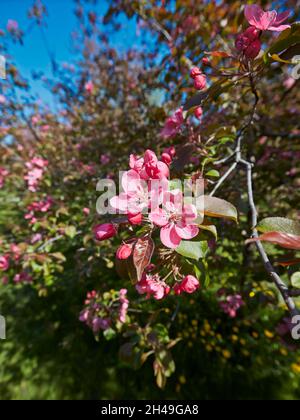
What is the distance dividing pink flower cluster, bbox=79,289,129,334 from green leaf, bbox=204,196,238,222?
139 centimetres

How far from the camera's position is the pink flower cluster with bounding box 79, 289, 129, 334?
1916mm

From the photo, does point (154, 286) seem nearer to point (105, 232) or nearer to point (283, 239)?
point (105, 232)

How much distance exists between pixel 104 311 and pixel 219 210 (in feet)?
5.26

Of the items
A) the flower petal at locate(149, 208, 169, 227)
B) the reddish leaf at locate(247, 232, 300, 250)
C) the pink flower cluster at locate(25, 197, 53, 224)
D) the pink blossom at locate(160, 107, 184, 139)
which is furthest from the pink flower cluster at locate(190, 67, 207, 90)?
the pink flower cluster at locate(25, 197, 53, 224)

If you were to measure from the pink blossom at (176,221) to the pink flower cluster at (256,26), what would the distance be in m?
0.57

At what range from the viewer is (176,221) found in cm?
77

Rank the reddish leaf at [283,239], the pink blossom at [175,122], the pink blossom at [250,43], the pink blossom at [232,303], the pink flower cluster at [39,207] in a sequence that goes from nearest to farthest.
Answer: the reddish leaf at [283,239] < the pink blossom at [250,43] < the pink blossom at [175,122] < the pink blossom at [232,303] < the pink flower cluster at [39,207]

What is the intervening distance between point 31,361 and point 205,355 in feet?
6.11

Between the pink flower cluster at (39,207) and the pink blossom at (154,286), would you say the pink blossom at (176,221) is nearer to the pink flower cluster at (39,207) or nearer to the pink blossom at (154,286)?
the pink blossom at (154,286)

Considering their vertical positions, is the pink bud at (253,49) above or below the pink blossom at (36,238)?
above

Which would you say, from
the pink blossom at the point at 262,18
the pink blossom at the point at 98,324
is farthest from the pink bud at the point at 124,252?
the pink blossom at the point at 98,324

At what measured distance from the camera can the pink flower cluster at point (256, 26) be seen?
2.65ft

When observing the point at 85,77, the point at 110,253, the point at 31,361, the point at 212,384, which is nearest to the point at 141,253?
the point at 110,253

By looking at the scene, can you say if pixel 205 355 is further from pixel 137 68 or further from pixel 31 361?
pixel 137 68
